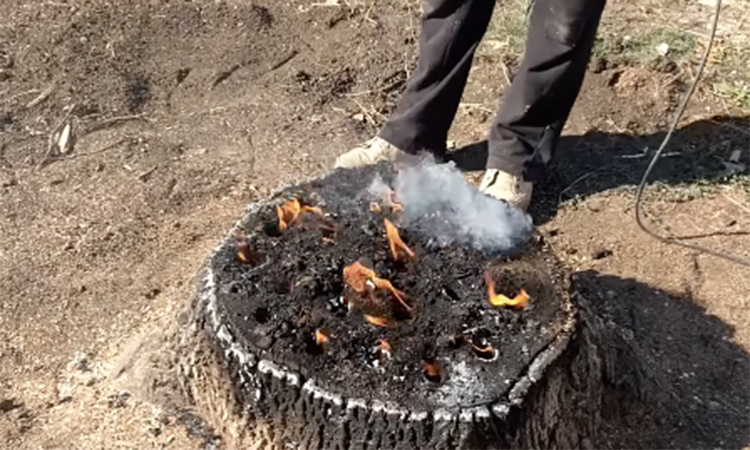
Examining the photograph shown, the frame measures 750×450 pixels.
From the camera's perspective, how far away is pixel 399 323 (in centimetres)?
239

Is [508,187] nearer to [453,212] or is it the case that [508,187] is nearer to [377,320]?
[453,212]

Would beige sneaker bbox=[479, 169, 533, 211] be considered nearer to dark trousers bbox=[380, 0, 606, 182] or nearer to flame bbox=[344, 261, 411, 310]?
dark trousers bbox=[380, 0, 606, 182]

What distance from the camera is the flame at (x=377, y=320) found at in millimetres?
2377

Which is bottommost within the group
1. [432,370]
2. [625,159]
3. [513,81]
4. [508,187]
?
[625,159]

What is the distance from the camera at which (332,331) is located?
2.36 metres

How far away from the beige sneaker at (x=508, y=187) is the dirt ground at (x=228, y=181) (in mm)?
120

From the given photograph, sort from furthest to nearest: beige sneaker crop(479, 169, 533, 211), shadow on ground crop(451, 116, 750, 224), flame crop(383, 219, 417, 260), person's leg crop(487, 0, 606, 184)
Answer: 1. shadow on ground crop(451, 116, 750, 224)
2. beige sneaker crop(479, 169, 533, 211)
3. person's leg crop(487, 0, 606, 184)
4. flame crop(383, 219, 417, 260)

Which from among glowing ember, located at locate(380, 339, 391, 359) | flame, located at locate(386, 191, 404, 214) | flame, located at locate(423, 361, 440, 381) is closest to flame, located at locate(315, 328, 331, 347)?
glowing ember, located at locate(380, 339, 391, 359)

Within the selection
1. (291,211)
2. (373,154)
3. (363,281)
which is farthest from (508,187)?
(363,281)

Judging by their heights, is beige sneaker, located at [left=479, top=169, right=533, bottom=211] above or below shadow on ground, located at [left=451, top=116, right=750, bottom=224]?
above

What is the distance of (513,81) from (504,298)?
1.27m

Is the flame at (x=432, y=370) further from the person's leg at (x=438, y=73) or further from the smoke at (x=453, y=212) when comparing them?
the person's leg at (x=438, y=73)

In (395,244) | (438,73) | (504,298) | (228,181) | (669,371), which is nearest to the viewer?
(504,298)

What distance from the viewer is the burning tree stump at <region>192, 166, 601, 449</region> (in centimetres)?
225
